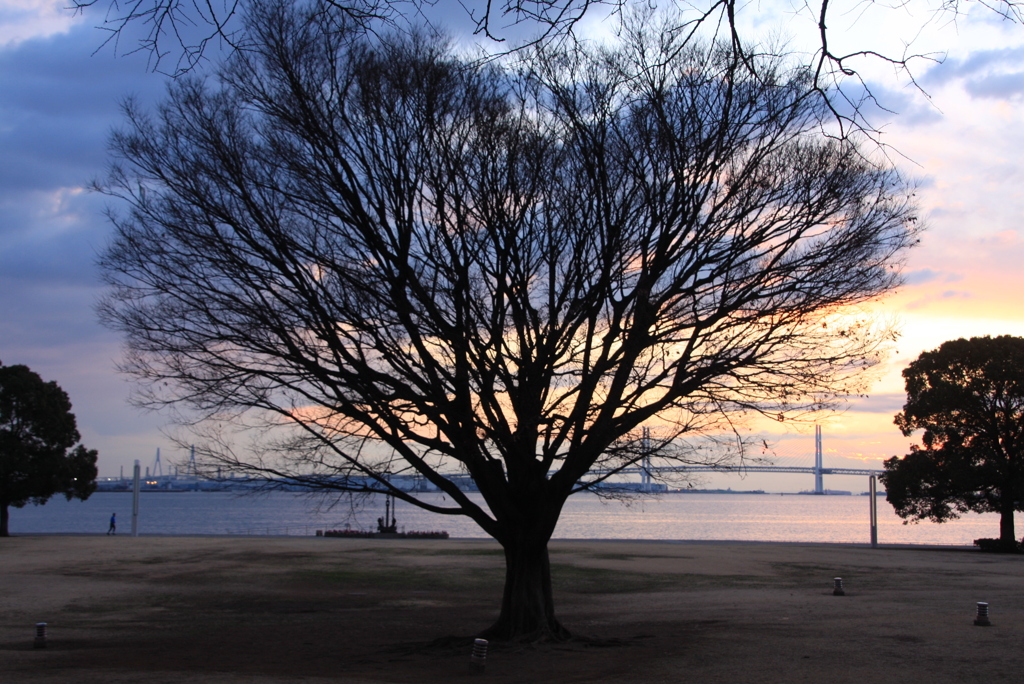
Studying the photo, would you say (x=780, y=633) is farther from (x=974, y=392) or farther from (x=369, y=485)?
(x=974, y=392)

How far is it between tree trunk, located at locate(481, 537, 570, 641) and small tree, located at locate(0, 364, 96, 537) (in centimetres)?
3606

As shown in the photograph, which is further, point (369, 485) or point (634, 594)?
point (634, 594)

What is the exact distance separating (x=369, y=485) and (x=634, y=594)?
12.5 metres

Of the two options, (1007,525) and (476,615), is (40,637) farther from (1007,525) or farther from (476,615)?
(1007,525)

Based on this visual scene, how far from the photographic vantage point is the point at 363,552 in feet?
116

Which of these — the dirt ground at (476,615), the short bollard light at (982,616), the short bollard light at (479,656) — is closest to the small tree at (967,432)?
the dirt ground at (476,615)

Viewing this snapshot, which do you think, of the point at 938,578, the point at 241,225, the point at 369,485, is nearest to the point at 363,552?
the point at 938,578

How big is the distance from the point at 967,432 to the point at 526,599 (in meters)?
30.1

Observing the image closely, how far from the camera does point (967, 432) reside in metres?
37.1

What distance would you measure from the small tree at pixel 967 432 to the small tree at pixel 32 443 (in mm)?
38854

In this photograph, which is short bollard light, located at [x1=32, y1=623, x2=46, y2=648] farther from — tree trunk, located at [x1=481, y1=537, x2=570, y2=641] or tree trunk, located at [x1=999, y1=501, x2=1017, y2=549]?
tree trunk, located at [x1=999, y1=501, x2=1017, y2=549]

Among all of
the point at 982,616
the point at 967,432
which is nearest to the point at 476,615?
the point at 982,616

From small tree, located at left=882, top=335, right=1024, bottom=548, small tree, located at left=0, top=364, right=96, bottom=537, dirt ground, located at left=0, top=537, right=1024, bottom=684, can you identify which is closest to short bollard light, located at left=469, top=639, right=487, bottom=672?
dirt ground, located at left=0, top=537, right=1024, bottom=684

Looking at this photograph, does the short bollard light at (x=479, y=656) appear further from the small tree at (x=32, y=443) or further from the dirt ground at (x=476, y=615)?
the small tree at (x=32, y=443)
